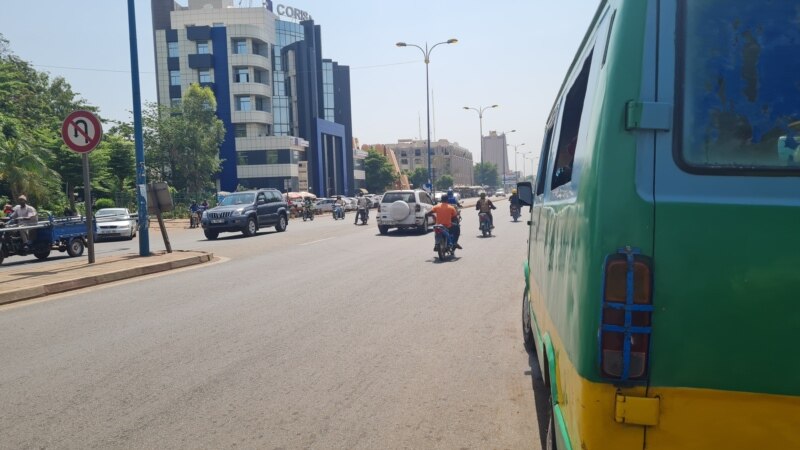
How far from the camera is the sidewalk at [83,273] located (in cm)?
924

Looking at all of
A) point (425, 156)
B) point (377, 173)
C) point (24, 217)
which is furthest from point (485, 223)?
point (425, 156)

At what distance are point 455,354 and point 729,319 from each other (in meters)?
3.82

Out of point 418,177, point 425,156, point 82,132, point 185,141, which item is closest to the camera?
point 82,132

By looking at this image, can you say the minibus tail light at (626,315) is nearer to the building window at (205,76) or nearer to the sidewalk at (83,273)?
the sidewalk at (83,273)

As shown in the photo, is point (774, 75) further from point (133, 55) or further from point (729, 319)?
point (133, 55)

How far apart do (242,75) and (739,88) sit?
67018mm

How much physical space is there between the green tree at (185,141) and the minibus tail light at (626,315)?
50.8 m

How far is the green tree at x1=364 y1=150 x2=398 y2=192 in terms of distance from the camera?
95.4 meters

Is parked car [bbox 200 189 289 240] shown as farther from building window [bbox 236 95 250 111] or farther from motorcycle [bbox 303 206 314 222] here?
building window [bbox 236 95 250 111]

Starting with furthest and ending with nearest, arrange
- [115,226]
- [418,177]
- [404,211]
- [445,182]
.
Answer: [445,182], [418,177], [115,226], [404,211]

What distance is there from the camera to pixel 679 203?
1838 mm

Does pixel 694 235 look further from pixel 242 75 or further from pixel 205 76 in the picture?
pixel 205 76

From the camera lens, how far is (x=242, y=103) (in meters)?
65.1

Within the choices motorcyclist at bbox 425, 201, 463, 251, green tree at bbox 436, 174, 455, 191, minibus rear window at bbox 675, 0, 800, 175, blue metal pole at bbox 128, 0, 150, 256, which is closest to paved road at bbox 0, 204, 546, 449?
minibus rear window at bbox 675, 0, 800, 175
